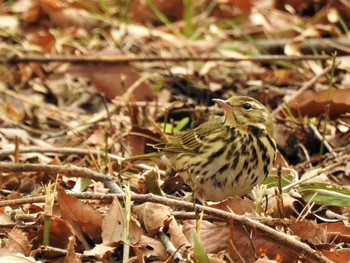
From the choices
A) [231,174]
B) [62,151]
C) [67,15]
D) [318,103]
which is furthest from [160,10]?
[231,174]

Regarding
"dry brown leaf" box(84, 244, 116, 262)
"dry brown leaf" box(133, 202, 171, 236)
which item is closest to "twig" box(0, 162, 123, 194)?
"dry brown leaf" box(133, 202, 171, 236)

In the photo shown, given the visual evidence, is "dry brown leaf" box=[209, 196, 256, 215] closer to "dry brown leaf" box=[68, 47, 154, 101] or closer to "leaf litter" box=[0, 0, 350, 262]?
"leaf litter" box=[0, 0, 350, 262]

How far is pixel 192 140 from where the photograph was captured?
15.0 feet

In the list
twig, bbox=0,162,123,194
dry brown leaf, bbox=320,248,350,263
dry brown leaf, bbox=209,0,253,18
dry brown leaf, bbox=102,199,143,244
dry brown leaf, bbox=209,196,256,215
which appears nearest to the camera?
dry brown leaf, bbox=320,248,350,263

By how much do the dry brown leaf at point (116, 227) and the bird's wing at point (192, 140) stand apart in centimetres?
96

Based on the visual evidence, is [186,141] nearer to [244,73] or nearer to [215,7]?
[244,73]

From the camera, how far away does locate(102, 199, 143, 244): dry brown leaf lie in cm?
352

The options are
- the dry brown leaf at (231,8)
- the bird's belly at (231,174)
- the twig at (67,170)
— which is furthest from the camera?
the dry brown leaf at (231,8)

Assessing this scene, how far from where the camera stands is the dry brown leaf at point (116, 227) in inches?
139

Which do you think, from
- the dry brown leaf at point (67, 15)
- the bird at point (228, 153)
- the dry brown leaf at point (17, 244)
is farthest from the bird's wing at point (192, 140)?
the dry brown leaf at point (67, 15)

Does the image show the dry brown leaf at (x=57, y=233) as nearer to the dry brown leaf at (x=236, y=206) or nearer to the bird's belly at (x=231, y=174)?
the dry brown leaf at (x=236, y=206)

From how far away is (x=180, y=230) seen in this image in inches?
140

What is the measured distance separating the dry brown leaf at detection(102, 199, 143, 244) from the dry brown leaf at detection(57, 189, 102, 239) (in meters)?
0.08

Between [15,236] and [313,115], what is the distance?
2.53 m
